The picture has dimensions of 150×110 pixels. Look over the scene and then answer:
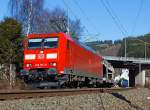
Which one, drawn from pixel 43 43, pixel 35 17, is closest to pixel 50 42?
pixel 43 43

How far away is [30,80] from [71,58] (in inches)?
130

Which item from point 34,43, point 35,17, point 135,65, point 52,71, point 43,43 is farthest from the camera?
point 135,65

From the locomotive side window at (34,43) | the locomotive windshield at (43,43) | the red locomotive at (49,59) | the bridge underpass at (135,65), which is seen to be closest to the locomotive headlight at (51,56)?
the red locomotive at (49,59)

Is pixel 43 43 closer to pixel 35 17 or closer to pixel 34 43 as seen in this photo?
pixel 34 43

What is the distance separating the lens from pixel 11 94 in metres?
16.7

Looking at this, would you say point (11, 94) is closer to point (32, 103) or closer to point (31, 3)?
point (32, 103)

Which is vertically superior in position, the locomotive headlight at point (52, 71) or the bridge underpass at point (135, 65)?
the bridge underpass at point (135, 65)

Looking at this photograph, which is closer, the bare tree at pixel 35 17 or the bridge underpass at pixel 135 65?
the bare tree at pixel 35 17

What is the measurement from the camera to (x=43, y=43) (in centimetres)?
2686

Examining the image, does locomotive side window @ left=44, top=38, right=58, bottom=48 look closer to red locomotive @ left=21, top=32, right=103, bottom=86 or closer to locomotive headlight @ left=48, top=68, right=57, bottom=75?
red locomotive @ left=21, top=32, right=103, bottom=86

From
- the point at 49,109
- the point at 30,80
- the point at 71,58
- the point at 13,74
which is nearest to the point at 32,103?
the point at 49,109

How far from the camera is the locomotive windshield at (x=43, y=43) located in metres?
26.7

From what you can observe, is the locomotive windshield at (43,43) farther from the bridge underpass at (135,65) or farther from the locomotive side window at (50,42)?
the bridge underpass at (135,65)

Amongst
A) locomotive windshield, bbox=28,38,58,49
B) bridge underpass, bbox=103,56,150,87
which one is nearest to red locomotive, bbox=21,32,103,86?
locomotive windshield, bbox=28,38,58,49
